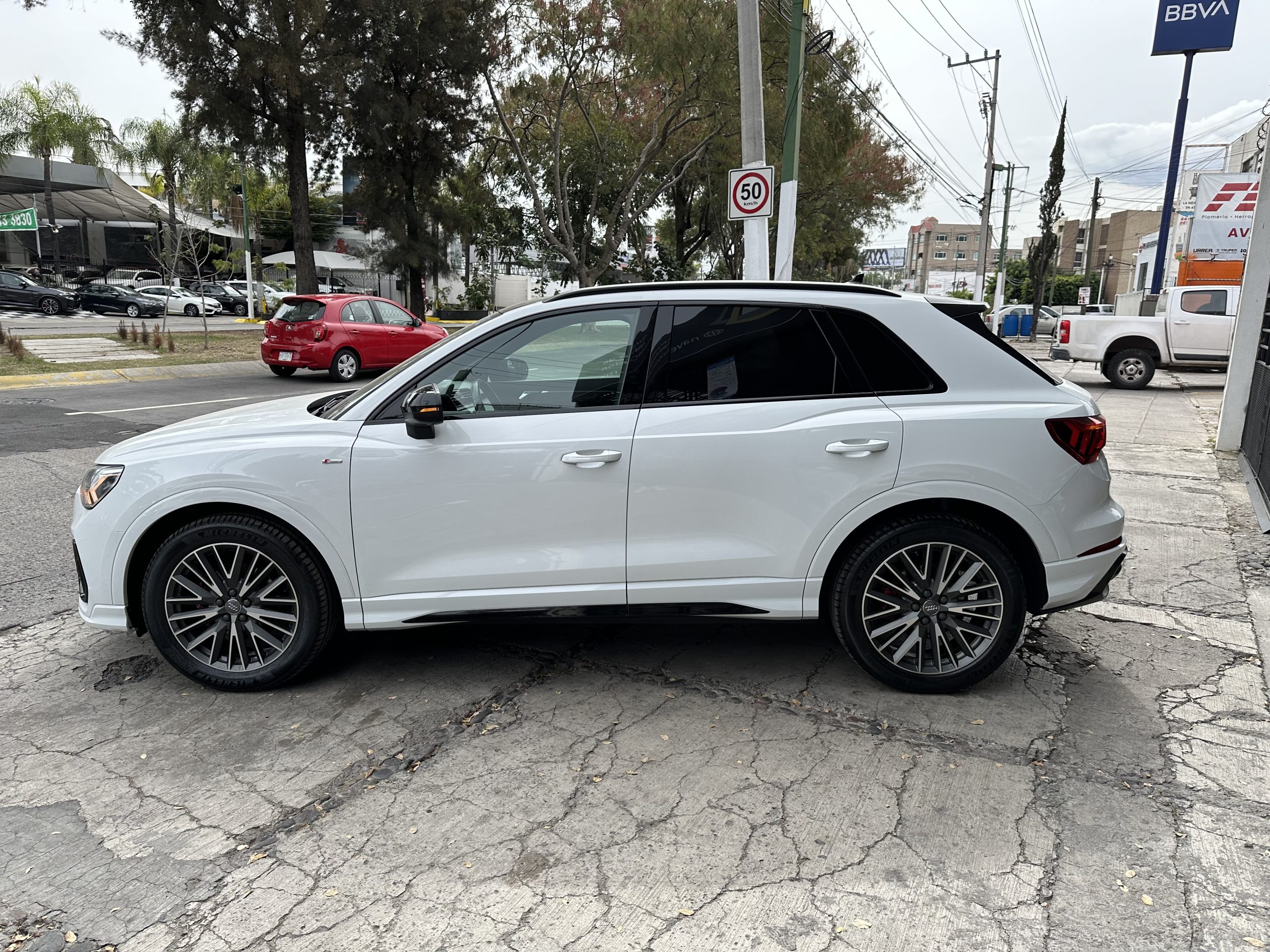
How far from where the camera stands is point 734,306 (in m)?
3.95

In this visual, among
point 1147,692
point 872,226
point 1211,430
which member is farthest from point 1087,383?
point 872,226

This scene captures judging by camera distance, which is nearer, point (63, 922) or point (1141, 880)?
point (63, 922)

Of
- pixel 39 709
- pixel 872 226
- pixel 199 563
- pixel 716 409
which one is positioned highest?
pixel 872 226

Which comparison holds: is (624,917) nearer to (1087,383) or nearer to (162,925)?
(162,925)

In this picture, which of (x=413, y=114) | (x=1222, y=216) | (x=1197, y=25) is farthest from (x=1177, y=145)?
(x=413, y=114)

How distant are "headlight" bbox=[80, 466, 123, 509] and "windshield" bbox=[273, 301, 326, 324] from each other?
545 inches

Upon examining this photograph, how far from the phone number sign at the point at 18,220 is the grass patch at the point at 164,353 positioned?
285 centimetres

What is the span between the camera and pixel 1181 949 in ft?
7.95

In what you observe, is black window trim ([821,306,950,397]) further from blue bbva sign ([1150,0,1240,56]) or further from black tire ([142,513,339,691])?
blue bbva sign ([1150,0,1240,56])

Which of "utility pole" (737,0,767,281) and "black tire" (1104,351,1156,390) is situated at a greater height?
"utility pole" (737,0,767,281)

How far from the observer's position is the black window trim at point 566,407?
386cm

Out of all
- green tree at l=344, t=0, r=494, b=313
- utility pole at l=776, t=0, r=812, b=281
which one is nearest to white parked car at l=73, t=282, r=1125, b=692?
utility pole at l=776, t=0, r=812, b=281

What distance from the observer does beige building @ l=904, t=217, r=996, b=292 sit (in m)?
103

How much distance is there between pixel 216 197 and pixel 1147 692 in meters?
49.4
